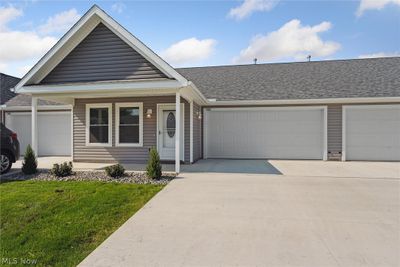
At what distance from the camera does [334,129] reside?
11289 mm

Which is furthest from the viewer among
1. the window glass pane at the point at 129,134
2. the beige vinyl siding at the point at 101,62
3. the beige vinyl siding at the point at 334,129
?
the beige vinyl siding at the point at 334,129

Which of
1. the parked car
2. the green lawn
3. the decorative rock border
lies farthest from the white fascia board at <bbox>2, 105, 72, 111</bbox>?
the green lawn

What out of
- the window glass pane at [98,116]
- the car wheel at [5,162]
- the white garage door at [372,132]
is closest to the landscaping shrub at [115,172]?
the car wheel at [5,162]

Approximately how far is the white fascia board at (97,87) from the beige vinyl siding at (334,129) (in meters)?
7.54

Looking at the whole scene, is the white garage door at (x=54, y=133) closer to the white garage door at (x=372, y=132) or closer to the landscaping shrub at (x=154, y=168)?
the landscaping shrub at (x=154, y=168)

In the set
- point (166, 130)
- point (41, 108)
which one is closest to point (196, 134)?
point (166, 130)

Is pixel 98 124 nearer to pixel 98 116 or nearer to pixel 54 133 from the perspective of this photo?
pixel 98 116

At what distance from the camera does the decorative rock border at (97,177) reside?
6742 millimetres

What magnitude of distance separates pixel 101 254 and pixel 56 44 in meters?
7.24

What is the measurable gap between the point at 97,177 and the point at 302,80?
34.3ft

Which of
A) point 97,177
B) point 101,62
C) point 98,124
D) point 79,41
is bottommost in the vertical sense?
point 97,177

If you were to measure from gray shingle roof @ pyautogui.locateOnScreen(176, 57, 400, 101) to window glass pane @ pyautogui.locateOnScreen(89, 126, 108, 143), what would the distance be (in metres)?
4.89

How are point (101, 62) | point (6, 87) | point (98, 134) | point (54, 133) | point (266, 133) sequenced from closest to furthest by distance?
point (101, 62)
point (98, 134)
point (266, 133)
point (54, 133)
point (6, 87)

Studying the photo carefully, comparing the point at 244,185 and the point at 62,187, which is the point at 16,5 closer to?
the point at 62,187
